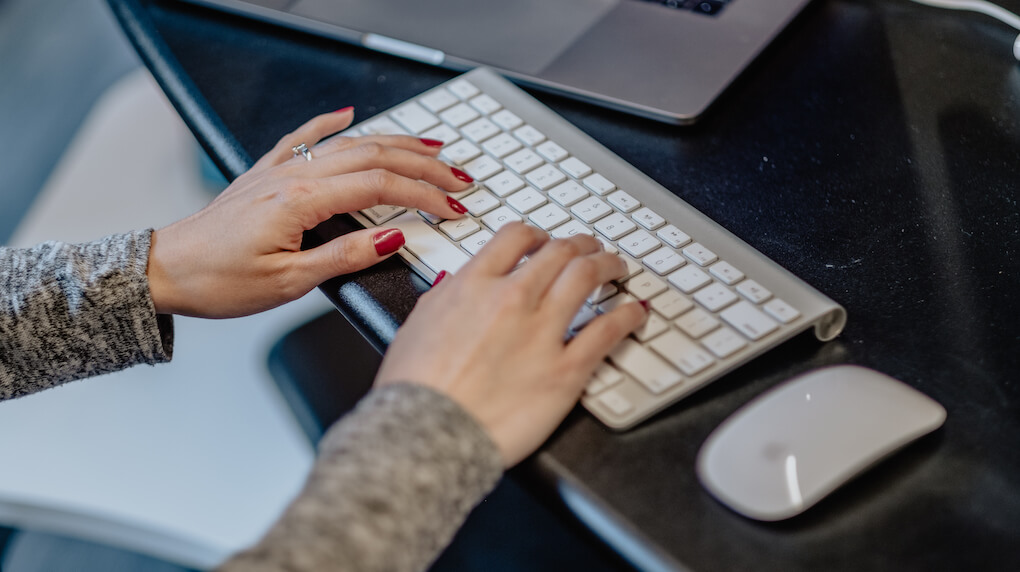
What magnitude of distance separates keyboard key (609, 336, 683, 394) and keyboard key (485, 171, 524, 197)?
156mm

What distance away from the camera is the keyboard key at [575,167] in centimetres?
58

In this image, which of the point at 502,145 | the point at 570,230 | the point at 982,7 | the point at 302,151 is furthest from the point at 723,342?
the point at 982,7

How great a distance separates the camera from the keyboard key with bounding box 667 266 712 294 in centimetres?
50

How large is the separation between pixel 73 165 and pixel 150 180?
121 millimetres

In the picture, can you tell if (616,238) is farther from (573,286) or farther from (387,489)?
(387,489)

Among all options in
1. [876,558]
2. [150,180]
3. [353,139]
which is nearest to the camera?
[876,558]

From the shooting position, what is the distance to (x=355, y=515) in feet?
1.30

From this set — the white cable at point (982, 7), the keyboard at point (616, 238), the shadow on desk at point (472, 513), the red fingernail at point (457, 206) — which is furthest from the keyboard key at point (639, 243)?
the white cable at point (982, 7)

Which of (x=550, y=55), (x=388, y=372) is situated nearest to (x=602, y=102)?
(x=550, y=55)

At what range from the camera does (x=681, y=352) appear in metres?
0.47

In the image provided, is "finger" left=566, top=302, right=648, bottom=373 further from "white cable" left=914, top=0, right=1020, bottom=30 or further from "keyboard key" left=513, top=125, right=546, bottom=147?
"white cable" left=914, top=0, right=1020, bottom=30

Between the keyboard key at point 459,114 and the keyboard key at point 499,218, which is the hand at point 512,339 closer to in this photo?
the keyboard key at point 499,218

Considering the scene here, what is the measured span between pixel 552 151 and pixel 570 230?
A: 0.08 meters

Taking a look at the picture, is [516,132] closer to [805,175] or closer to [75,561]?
[805,175]
